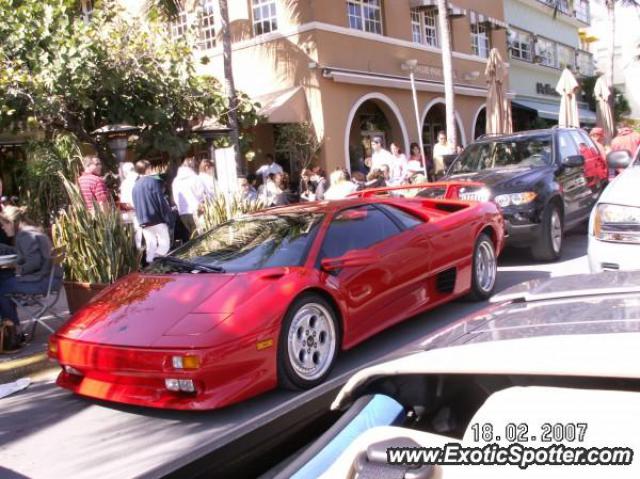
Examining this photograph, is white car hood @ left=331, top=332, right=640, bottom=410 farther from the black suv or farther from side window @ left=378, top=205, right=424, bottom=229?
the black suv

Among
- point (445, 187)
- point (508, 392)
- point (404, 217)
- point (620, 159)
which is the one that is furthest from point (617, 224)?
point (508, 392)

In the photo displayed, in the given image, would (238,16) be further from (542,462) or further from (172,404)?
(542,462)

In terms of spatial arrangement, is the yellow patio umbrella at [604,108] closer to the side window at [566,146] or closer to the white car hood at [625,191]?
the side window at [566,146]

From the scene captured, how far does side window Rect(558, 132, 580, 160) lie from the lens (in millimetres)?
9352

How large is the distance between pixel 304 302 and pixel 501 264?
4.96 metres

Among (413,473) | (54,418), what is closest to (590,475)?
(413,473)

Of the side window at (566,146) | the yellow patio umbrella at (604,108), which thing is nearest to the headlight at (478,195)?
the side window at (566,146)

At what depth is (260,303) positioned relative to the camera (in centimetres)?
438

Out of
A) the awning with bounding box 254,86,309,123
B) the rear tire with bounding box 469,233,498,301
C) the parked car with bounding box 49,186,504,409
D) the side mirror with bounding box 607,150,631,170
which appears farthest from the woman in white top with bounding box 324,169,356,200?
the awning with bounding box 254,86,309,123

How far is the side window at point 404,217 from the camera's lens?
5.89m

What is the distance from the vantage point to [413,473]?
148cm

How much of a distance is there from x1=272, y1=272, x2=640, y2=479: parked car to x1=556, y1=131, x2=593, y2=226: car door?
7.14 m

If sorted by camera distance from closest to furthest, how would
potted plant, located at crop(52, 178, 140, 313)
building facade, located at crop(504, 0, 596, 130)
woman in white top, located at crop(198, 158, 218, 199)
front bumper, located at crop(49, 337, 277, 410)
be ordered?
front bumper, located at crop(49, 337, 277, 410) → potted plant, located at crop(52, 178, 140, 313) → woman in white top, located at crop(198, 158, 218, 199) → building facade, located at crop(504, 0, 596, 130)

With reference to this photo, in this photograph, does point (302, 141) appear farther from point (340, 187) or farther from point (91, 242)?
point (91, 242)
